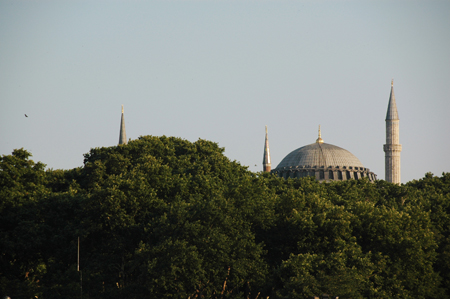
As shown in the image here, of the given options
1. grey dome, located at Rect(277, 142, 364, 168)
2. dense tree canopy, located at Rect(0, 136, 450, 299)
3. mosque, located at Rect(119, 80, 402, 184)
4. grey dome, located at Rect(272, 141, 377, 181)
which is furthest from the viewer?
grey dome, located at Rect(277, 142, 364, 168)

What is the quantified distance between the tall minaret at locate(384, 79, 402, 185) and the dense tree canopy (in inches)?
2121

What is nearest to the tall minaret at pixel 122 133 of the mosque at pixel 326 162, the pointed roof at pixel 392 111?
the mosque at pixel 326 162

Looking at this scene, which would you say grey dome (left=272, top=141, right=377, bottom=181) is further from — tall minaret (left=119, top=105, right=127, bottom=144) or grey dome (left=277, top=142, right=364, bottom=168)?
tall minaret (left=119, top=105, right=127, bottom=144)

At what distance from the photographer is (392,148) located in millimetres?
102875

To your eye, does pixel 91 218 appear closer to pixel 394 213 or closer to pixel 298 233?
pixel 298 233

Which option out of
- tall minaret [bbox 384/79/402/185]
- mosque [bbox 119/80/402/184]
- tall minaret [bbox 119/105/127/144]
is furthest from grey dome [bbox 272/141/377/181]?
tall minaret [bbox 119/105/127/144]

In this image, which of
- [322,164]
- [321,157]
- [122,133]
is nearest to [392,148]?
[322,164]

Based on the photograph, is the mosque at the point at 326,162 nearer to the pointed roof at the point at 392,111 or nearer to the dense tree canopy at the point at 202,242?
the pointed roof at the point at 392,111

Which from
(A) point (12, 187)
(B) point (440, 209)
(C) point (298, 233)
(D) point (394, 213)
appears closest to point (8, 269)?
(A) point (12, 187)

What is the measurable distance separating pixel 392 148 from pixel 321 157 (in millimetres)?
27331

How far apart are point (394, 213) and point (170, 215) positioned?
12919 mm

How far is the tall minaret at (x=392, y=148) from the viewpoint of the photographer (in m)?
102

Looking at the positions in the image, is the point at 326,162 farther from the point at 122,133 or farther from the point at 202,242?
the point at 202,242

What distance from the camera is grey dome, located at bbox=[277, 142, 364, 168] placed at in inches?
5044
